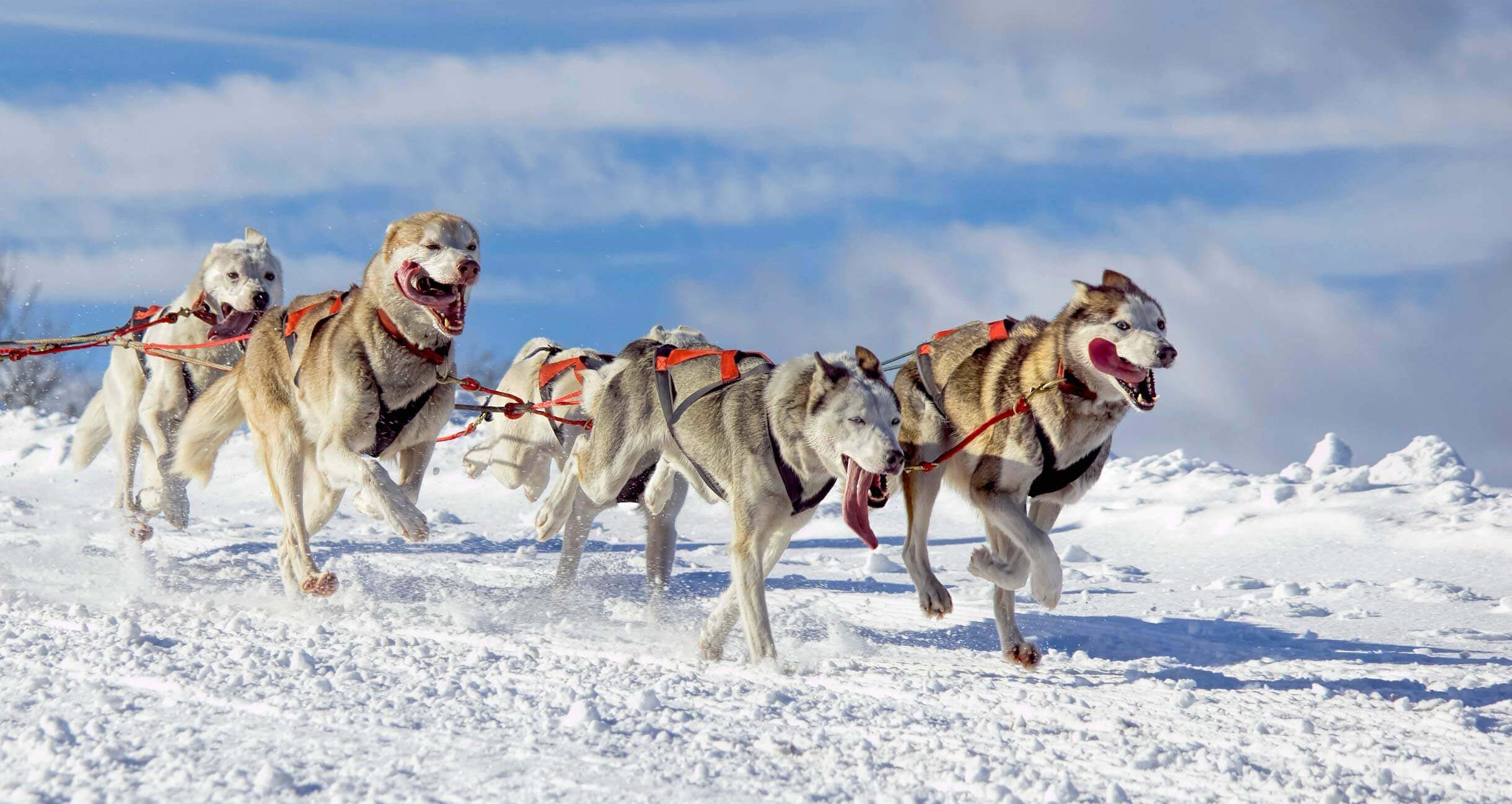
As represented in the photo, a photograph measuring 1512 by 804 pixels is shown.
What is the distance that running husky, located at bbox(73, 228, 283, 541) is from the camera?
293 inches

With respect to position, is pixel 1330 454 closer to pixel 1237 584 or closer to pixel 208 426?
pixel 1237 584

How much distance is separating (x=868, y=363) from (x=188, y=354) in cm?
439

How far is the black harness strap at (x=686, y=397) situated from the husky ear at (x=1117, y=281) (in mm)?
1381

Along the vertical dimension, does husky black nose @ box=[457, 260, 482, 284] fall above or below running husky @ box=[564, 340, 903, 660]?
above

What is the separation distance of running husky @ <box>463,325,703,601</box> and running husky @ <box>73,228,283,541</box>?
140 cm

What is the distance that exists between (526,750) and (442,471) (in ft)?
37.0

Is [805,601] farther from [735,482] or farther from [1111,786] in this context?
[1111,786]

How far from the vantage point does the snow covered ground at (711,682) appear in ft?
11.4

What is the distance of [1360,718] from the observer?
4664 mm

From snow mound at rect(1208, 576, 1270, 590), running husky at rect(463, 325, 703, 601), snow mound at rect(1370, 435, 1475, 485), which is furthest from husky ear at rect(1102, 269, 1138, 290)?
snow mound at rect(1370, 435, 1475, 485)

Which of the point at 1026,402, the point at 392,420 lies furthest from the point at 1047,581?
the point at 392,420

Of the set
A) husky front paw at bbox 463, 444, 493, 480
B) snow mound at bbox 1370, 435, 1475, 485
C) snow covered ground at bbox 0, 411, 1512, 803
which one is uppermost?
snow mound at bbox 1370, 435, 1475, 485

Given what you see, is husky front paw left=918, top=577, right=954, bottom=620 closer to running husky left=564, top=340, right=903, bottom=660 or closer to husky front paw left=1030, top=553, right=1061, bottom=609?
husky front paw left=1030, top=553, right=1061, bottom=609

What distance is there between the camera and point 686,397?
5500 mm
